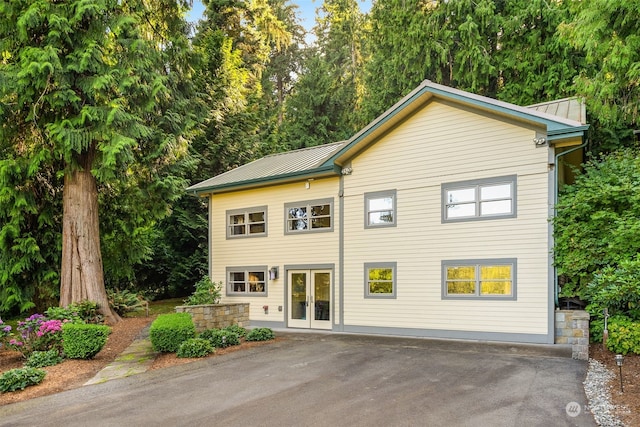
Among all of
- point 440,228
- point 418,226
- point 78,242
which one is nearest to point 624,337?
point 440,228

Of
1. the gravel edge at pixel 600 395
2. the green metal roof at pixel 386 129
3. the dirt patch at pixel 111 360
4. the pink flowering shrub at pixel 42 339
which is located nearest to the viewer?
the gravel edge at pixel 600 395

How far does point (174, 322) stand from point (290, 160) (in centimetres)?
784

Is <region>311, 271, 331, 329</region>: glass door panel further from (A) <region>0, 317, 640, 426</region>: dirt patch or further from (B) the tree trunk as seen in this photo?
(B) the tree trunk

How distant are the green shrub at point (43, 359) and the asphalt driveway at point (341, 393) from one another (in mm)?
1766

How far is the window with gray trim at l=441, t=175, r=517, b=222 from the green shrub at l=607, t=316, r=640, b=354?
3077mm

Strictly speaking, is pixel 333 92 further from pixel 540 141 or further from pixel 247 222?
pixel 540 141

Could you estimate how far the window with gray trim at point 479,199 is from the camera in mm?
10531

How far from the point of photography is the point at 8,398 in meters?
6.69

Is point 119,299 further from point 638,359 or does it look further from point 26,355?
point 638,359

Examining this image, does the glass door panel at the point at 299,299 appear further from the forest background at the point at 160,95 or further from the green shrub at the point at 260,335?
the forest background at the point at 160,95

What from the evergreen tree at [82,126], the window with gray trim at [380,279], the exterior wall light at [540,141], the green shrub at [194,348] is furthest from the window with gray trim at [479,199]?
the evergreen tree at [82,126]

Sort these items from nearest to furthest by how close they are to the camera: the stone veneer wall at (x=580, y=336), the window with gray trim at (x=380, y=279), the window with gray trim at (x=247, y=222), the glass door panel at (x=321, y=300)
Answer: the stone veneer wall at (x=580, y=336)
the window with gray trim at (x=380, y=279)
the glass door panel at (x=321, y=300)
the window with gray trim at (x=247, y=222)

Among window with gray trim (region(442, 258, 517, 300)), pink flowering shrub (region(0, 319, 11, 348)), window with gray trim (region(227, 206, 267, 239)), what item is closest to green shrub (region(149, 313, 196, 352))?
pink flowering shrub (region(0, 319, 11, 348))

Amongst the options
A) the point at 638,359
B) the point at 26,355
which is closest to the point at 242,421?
the point at 26,355
